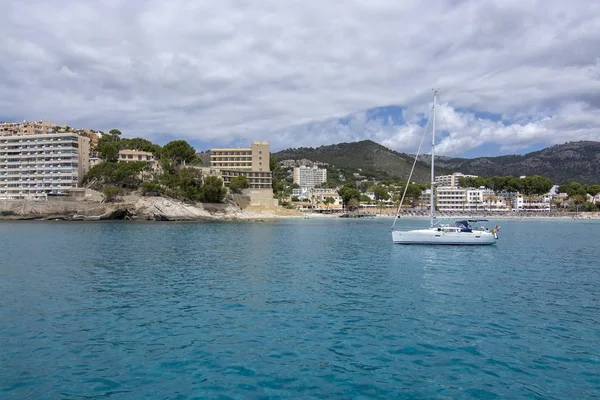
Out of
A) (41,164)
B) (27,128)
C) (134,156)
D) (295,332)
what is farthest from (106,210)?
(295,332)

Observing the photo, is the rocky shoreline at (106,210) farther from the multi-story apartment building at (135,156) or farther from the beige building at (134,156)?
the beige building at (134,156)

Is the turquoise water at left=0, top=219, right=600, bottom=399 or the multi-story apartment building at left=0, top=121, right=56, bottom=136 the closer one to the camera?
Answer: the turquoise water at left=0, top=219, right=600, bottom=399

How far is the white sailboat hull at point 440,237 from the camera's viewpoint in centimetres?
4338

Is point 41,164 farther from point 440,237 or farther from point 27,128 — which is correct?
point 440,237

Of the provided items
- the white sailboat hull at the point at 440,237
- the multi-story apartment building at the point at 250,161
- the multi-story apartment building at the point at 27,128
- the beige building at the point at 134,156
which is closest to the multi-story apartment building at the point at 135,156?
the beige building at the point at 134,156

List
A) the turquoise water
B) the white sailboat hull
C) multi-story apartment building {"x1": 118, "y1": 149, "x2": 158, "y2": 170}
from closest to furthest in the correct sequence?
1. the turquoise water
2. the white sailboat hull
3. multi-story apartment building {"x1": 118, "y1": 149, "x2": 158, "y2": 170}

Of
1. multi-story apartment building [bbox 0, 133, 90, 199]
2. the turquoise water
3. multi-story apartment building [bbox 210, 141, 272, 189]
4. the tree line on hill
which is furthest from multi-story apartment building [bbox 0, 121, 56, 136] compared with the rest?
the turquoise water

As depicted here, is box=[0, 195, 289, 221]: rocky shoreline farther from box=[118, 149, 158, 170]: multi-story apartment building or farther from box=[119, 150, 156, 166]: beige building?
box=[119, 150, 156, 166]: beige building

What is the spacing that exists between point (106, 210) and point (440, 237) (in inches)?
3172

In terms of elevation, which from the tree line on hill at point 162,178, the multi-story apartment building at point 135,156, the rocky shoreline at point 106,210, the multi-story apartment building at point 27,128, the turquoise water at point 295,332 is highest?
the multi-story apartment building at point 27,128

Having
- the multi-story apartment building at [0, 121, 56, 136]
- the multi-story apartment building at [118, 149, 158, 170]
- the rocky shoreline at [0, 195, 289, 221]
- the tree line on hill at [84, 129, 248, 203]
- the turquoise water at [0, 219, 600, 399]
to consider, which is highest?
the multi-story apartment building at [0, 121, 56, 136]

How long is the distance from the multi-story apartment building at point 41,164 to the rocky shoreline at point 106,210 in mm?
6680

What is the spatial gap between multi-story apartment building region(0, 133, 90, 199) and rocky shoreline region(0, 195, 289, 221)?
21.9ft

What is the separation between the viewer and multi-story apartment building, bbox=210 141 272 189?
418 ft
